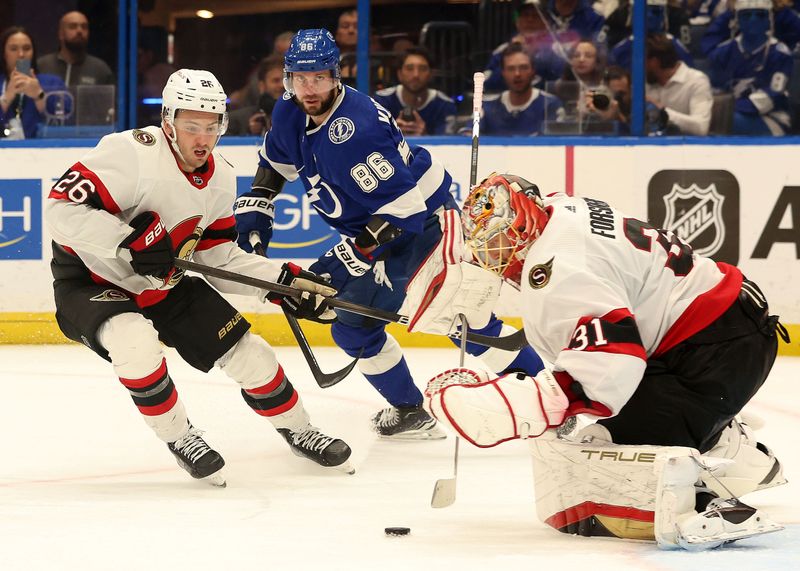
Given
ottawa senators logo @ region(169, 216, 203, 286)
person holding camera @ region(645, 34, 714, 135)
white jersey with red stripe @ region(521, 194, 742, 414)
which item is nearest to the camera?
white jersey with red stripe @ region(521, 194, 742, 414)

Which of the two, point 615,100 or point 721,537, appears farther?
point 615,100

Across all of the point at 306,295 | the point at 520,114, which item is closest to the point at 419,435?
the point at 306,295

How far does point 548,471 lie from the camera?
7.63 feet

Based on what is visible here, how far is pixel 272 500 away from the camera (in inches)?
109

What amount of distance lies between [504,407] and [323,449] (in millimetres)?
1102

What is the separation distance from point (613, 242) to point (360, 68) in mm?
3497

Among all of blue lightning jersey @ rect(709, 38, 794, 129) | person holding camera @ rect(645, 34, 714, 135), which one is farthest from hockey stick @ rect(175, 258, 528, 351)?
blue lightning jersey @ rect(709, 38, 794, 129)

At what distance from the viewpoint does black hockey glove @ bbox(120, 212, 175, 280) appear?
2898 millimetres

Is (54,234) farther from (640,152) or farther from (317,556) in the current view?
(640,152)

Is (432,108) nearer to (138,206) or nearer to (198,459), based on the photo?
(138,206)

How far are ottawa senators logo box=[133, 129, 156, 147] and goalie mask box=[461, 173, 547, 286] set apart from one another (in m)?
1.04

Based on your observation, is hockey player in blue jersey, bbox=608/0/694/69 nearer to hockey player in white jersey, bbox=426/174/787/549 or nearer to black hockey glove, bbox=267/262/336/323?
black hockey glove, bbox=267/262/336/323

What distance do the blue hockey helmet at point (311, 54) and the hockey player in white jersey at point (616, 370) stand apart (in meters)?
1.23

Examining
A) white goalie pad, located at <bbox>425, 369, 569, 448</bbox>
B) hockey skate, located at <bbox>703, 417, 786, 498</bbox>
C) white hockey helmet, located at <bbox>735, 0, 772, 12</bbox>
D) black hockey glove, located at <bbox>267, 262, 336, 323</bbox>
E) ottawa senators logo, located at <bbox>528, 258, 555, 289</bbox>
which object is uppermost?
white hockey helmet, located at <bbox>735, 0, 772, 12</bbox>
